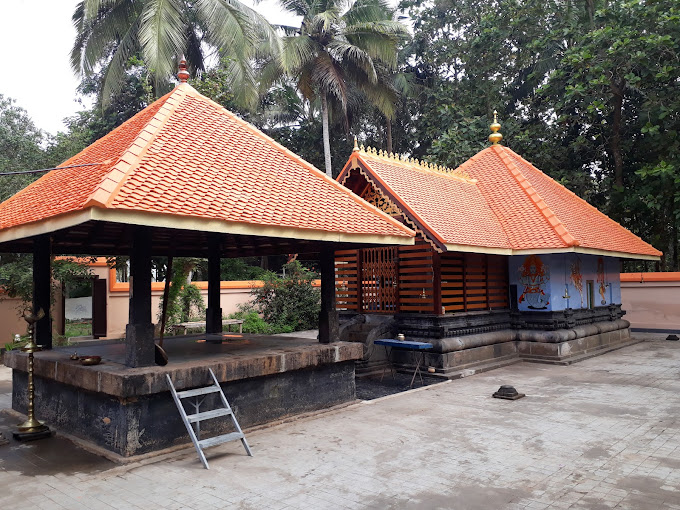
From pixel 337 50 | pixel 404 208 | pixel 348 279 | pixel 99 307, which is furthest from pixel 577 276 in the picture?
pixel 99 307

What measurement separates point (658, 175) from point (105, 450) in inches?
701

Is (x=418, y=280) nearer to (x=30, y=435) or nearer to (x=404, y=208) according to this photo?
(x=404, y=208)

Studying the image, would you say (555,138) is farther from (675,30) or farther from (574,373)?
(574,373)

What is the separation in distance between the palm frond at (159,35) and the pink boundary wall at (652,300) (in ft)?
54.4

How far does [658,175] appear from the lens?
684 inches

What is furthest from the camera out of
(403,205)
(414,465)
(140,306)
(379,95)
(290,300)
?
(379,95)

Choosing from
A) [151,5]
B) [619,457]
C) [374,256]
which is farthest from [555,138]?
[619,457]

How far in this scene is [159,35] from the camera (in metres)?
14.9

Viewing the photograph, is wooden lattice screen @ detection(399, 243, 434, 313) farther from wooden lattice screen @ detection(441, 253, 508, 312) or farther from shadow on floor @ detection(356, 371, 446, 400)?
shadow on floor @ detection(356, 371, 446, 400)

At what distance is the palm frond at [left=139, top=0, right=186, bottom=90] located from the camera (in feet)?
48.0

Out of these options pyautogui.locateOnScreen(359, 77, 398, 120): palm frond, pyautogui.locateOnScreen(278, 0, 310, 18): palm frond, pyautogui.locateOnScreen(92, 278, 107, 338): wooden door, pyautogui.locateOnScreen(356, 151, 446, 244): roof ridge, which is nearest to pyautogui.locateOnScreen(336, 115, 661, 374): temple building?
pyautogui.locateOnScreen(356, 151, 446, 244): roof ridge

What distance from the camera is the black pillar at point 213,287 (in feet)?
32.9

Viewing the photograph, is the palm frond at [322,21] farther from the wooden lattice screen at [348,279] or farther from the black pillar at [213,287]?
the black pillar at [213,287]

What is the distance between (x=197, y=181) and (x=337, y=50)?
54.6ft
